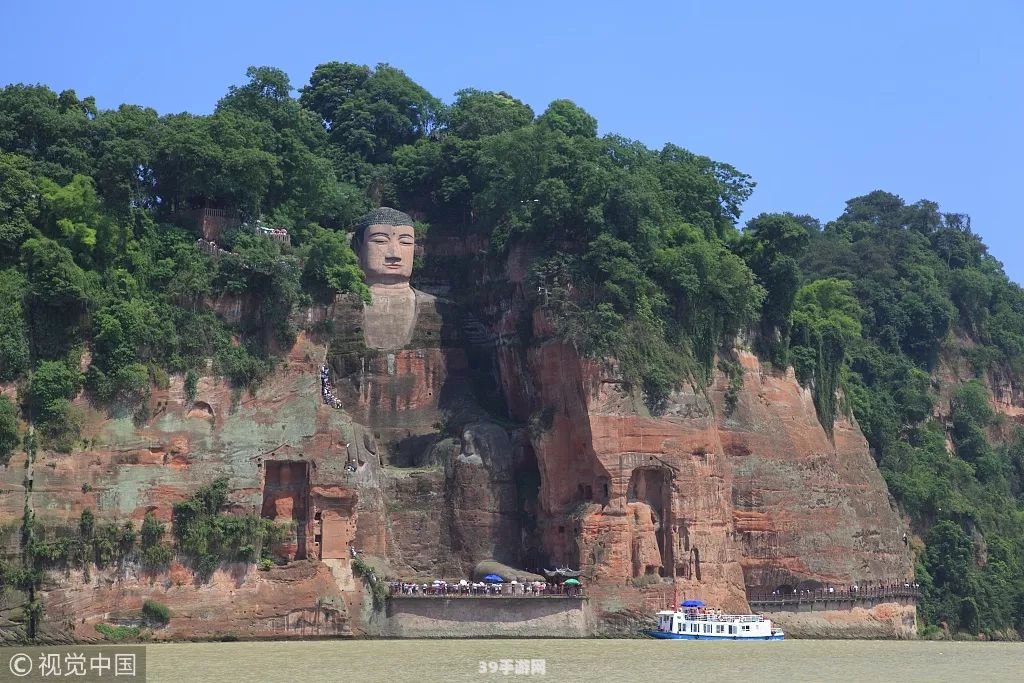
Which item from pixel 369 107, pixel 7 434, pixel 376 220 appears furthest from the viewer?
pixel 369 107

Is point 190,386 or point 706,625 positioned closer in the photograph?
point 190,386

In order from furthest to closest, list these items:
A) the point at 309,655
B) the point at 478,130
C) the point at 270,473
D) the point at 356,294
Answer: the point at 478,130 → the point at 356,294 → the point at 270,473 → the point at 309,655

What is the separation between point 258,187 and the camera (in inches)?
2955

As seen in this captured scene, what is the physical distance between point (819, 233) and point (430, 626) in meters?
50.7

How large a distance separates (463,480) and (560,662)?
13.7m

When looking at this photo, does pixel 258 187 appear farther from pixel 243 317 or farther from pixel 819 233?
pixel 819 233

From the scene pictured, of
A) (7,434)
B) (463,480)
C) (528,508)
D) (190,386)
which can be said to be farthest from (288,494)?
(7,434)

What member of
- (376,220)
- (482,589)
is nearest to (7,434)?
(482,589)

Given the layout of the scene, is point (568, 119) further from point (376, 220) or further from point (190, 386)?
point (190, 386)

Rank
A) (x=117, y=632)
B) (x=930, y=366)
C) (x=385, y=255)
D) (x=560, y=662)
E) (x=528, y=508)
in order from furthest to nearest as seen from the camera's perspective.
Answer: (x=930, y=366) → (x=385, y=255) → (x=528, y=508) → (x=117, y=632) → (x=560, y=662)

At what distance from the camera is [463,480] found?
74.4 meters


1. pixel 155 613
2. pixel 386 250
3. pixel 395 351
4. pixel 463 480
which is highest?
pixel 386 250

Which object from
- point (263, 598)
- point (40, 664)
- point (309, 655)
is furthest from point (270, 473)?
point (40, 664)

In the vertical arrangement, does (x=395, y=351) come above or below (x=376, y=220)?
below
